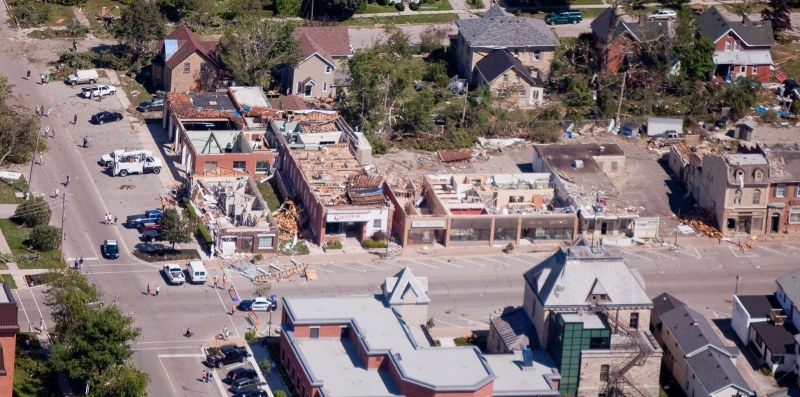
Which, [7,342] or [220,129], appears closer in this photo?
[7,342]

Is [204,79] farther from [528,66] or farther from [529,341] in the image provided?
[529,341]

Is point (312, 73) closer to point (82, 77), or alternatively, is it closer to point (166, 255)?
point (82, 77)

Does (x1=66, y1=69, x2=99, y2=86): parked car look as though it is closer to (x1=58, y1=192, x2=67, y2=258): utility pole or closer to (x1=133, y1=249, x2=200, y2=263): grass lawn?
(x1=58, y1=192, x2=67, y2=258): utility pole

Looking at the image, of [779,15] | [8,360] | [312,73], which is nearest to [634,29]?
[779,15]

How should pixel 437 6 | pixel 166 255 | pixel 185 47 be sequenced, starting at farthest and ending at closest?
pixel 437 6 → pixel 185 47 → pixel 166 255

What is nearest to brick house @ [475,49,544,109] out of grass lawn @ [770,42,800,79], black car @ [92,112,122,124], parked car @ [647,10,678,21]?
A: parked car @ [647,10,678,21]

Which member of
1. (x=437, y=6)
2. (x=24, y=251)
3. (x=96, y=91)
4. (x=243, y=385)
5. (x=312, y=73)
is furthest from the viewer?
(x=437, y=6)

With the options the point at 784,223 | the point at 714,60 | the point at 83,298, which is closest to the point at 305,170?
the point at 83,298
